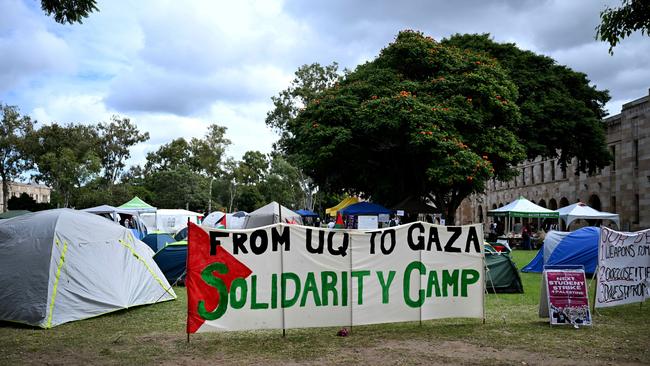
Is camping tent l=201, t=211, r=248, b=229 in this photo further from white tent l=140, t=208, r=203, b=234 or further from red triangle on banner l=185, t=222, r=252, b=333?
red triangle on banner l=185, t=222, r=252, b=333

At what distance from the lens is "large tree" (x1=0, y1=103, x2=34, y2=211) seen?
5288cm

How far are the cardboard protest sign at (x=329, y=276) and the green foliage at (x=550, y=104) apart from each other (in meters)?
21.6

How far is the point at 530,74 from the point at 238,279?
2891 centimetres

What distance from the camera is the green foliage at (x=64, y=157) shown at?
2143 inches

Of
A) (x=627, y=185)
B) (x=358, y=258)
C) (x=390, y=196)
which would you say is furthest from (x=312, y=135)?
(x=627, y=185)

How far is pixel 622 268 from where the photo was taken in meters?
11.3

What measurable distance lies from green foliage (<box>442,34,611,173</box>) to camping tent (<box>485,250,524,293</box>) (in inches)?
659

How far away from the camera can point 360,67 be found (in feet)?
107

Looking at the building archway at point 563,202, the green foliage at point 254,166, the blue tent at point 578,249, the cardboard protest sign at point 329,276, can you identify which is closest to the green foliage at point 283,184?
the green foliage at point 254,166

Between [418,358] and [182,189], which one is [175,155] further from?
[418,358]

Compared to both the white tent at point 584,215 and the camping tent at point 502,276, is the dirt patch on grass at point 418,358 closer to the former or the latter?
the camping tent at point 502,276

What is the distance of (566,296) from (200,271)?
6.22 metres

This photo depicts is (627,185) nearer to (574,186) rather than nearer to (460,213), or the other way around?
(574,186)

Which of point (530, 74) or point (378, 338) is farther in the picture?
point (530, 74)
